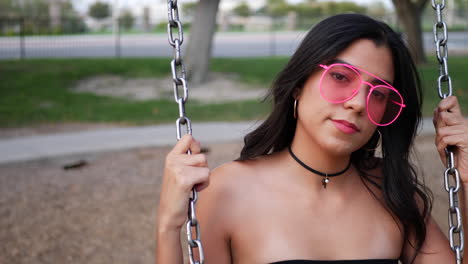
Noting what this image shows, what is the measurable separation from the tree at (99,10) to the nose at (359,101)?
33.7 m

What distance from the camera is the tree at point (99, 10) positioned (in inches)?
1381

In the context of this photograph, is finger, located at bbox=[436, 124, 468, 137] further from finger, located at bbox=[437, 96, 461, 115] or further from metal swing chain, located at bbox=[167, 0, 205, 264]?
metal swing chain, located at bbox=[167, 0, 205, 264]

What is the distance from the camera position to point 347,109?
183 centimetres

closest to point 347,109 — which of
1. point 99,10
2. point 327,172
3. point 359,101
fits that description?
point 359,101

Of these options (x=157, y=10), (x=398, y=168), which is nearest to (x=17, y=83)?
(x=398, y=168)

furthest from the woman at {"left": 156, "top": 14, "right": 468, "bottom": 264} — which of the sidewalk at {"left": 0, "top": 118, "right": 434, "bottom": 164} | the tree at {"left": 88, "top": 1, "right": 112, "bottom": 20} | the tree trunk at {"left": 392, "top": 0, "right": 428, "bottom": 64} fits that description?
the tree at {"left": 88, "top": 1, "right": 112, "bottom": 20}

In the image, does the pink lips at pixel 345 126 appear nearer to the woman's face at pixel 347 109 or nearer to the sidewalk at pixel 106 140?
the woman's face at pixel 347 109

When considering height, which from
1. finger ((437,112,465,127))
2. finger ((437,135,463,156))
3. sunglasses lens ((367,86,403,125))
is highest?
sunglasses lens ((367,86,403,125))

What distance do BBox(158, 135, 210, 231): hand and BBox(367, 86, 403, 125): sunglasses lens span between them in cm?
54

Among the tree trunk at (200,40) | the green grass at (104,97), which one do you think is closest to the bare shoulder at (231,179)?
the green grass at (104,97)

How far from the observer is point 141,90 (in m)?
11.8

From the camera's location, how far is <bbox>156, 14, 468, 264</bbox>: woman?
184 centimetres

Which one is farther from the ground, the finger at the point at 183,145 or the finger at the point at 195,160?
the finger at the point at 183,145

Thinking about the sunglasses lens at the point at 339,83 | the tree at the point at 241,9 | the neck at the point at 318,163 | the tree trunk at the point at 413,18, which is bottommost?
the tree at the point at 241,9
